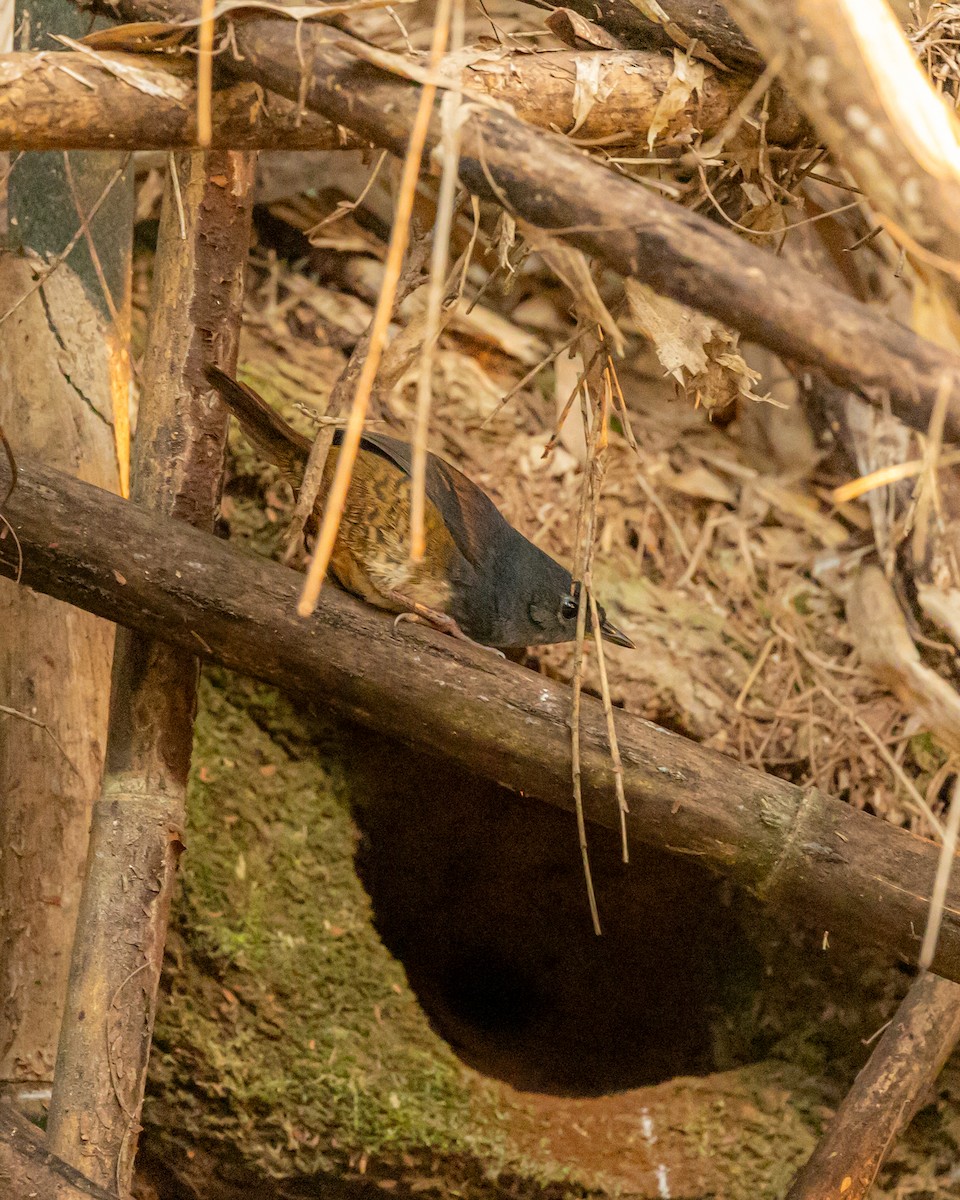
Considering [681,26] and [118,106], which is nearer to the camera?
[118,106]

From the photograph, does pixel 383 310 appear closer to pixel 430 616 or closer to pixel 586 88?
pixel 586 88

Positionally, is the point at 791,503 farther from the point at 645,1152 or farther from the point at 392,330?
the point at 645,1152

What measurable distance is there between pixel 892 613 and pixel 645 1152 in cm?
201

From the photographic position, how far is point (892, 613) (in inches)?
154

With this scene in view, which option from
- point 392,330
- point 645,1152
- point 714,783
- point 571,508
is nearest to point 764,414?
point 571,508

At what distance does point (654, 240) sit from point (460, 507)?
5.83 ft

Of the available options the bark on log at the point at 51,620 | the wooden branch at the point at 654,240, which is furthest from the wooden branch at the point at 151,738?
the wooden branch at the point at 654,240

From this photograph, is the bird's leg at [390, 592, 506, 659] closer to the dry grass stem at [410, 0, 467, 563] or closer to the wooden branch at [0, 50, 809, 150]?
the wooden branch at [0, 50, 809, 150]

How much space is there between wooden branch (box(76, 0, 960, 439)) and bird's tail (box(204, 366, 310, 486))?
1052mm

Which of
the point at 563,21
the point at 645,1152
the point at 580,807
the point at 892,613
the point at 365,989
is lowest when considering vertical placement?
the point at 645,1152

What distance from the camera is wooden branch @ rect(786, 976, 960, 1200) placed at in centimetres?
282

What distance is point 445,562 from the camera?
326cm

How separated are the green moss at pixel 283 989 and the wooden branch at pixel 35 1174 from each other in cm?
103

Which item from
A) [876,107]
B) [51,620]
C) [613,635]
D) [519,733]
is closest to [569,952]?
[613,635]
